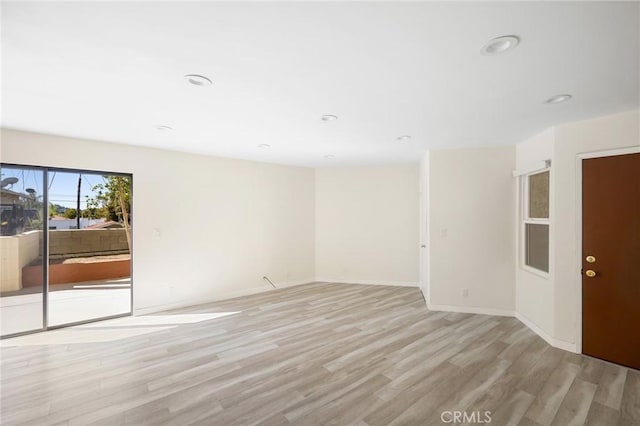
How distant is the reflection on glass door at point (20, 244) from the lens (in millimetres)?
3521

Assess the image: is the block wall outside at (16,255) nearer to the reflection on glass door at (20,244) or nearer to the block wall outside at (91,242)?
the reflection on glass door at (20,244)

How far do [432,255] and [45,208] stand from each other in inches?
220

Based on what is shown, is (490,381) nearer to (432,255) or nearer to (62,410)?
(432,255)

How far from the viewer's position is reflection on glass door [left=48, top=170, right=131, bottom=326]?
414 cm

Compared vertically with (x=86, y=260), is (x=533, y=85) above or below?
above

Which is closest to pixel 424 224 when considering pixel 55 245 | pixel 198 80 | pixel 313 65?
pixel 313 65

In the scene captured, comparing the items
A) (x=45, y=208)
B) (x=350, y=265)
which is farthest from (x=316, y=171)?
(x=45, y=208)

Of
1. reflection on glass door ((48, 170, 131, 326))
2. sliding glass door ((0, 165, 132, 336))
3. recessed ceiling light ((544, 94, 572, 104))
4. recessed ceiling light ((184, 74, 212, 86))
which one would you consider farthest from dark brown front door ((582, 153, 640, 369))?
reflection on glass door ((48, 170, 131, 326))

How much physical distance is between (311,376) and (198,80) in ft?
8.94

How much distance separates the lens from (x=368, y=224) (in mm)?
6164

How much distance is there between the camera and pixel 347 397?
7.54 feet

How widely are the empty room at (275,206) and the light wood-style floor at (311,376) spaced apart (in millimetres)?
25

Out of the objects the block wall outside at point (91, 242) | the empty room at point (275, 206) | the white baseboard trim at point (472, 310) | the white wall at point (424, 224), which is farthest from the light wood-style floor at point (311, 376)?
the block wall outside at point (91, 242)

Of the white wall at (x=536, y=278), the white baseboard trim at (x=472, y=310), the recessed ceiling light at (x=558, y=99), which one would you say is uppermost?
the recessed ceiling light at (x=558, y=99)
